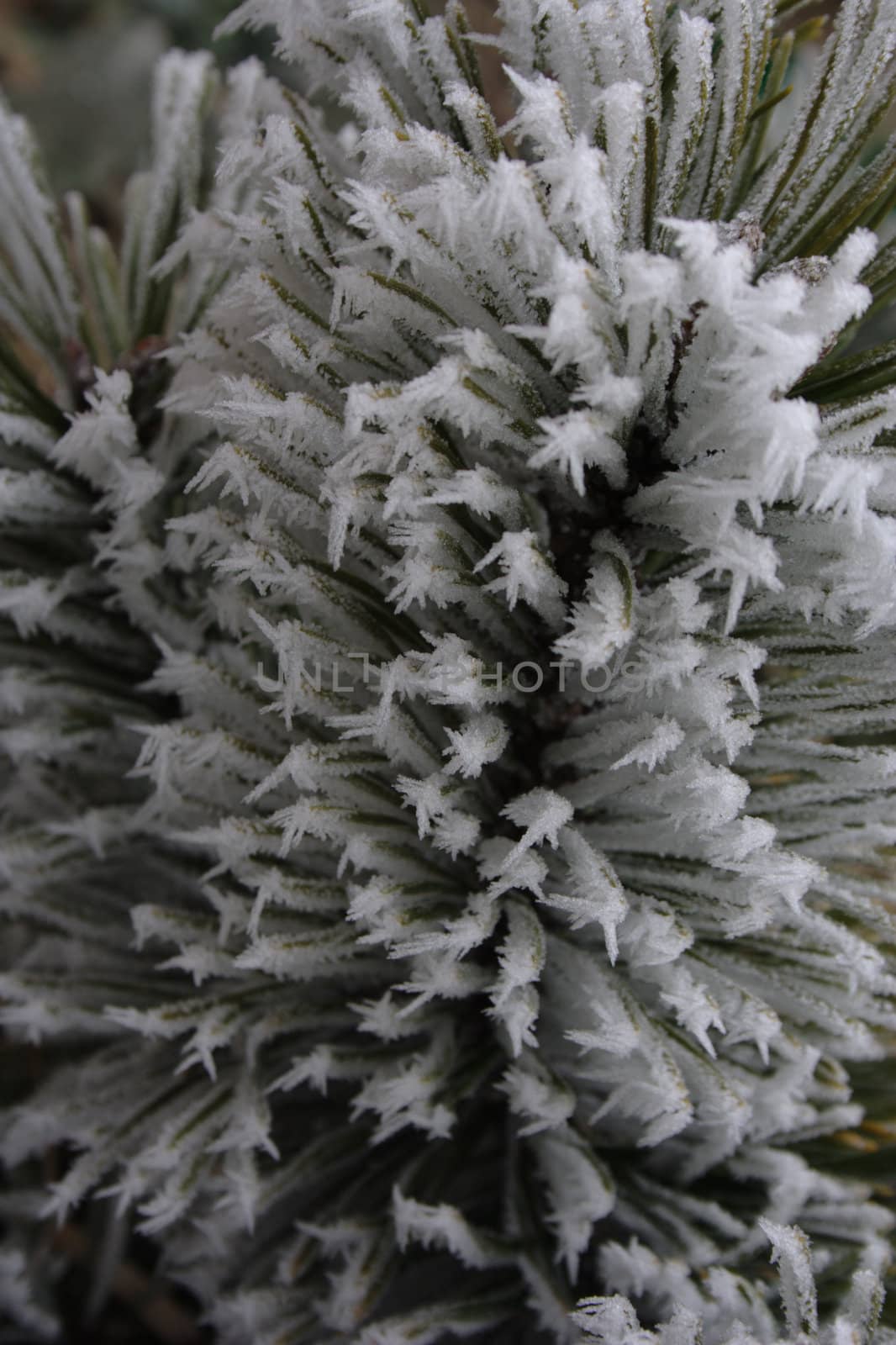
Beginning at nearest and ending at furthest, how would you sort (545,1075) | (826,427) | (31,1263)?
1. (826,427)
2. (545,1075)
3. (31,1263)

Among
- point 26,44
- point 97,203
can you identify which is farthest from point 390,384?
point 26,44

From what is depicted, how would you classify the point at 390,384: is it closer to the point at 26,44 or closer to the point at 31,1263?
the point at 31,1263

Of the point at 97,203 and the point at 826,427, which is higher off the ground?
the point at 97,203

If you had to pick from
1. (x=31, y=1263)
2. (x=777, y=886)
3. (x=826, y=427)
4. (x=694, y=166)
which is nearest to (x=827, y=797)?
(x=777, y=886)

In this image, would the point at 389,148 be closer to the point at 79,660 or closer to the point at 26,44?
the point at 79,660

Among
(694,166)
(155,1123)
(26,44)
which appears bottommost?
(155,1123)

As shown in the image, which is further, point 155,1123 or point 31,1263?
point 31,1263

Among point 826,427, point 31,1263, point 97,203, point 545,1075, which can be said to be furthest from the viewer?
point 97,203
